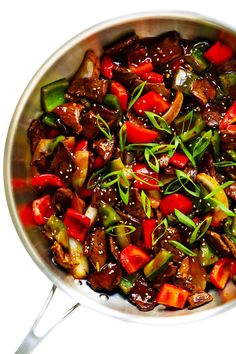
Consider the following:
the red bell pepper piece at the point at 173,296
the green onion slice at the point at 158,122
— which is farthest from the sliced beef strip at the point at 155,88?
the red bell pepper piece at the point at 173,296

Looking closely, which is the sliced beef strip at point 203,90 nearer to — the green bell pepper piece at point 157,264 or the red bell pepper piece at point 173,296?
the green bell pepper piece at point 157,264

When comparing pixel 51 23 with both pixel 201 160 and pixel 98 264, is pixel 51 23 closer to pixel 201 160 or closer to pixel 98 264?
pixel 201 160

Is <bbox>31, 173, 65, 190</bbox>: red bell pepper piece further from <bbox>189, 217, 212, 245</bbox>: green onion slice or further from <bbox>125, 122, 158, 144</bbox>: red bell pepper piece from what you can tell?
<bbox>189, 217, 212, 245</bbox>: green onion slice

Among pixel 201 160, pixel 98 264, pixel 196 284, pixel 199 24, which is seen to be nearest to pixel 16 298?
pixel 98 264

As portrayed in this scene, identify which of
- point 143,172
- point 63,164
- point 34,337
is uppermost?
point 63,164

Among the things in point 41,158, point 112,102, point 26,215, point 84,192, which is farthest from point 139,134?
point 26,215

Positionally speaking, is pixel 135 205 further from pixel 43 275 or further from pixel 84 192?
pixel 43 275
